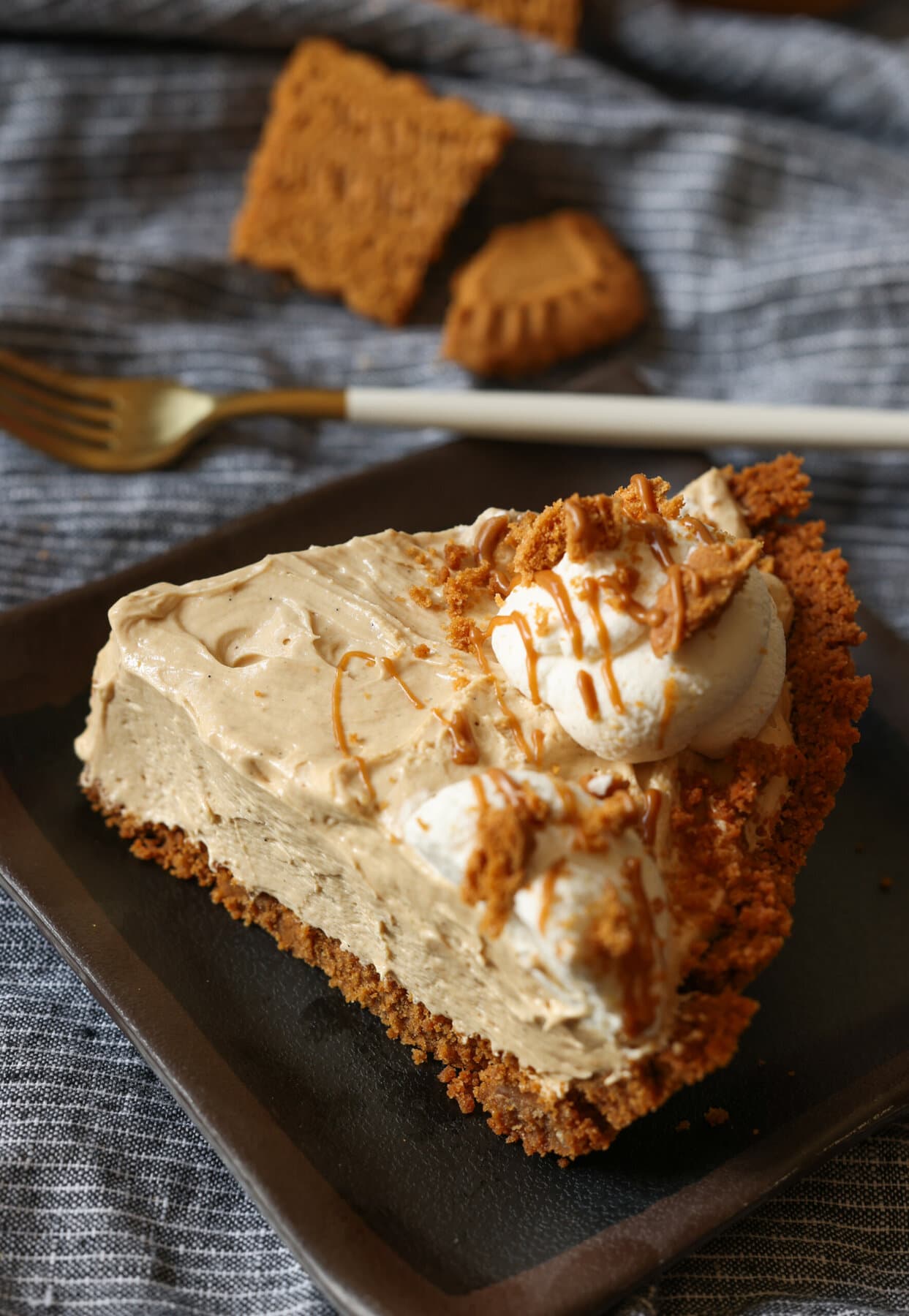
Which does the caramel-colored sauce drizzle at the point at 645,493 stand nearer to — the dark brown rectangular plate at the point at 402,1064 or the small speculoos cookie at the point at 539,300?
the dark brown rectangular plate at the point at 402,1064

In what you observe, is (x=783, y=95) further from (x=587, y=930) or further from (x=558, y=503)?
(x=587, y=930)

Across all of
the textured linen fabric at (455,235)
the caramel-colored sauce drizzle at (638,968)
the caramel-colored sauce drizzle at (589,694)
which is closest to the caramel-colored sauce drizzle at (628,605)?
the caramel-colored sauce drizzle at (589,694)

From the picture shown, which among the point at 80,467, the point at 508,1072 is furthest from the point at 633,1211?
the point at 80,467

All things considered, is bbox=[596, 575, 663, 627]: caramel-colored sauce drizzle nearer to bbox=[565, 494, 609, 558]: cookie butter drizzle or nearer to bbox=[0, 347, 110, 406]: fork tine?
bbox=[565, 494, 609, 558]: cookie butter drizzle

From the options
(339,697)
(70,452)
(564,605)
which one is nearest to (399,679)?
(339,697)

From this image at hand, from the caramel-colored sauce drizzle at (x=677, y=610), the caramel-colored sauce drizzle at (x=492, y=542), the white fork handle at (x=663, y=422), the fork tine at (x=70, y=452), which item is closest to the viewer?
the caramel-colored sauce drizzle at (x=677, y=610)

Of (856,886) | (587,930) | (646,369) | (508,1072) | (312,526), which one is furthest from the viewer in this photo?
(646,369)
